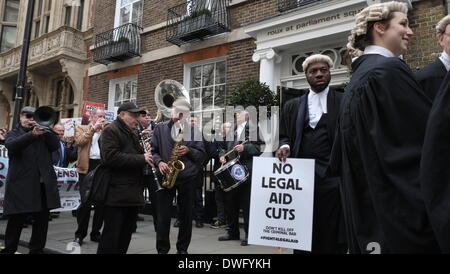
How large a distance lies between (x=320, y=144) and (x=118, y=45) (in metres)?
11.0

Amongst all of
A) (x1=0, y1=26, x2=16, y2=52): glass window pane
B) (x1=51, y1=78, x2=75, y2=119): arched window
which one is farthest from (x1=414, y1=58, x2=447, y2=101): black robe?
(x1=0, y1=26, x2=16, y2=52): glass window pane

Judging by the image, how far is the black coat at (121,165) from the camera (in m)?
3.91

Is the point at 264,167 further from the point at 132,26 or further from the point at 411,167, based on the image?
the point at 132,26

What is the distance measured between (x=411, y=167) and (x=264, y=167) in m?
2.30

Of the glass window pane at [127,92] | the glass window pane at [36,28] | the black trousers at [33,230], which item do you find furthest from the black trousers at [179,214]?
the glass window pane at [36,28]

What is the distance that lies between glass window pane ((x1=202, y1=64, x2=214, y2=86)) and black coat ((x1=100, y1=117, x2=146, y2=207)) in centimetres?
685

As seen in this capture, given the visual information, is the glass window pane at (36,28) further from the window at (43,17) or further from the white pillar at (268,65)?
the white pillar at (268,65)

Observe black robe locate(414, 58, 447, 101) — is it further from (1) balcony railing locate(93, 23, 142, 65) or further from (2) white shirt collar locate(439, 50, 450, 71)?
(1) balcony railing locate(93, 23, 142, 65)

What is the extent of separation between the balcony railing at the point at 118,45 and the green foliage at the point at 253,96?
19.7 ft

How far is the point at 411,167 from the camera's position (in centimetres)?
161

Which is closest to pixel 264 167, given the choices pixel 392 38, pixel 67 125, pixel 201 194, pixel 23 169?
pixel 392 38

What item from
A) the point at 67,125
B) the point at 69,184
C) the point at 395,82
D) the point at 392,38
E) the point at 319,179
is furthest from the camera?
the point at 67,125

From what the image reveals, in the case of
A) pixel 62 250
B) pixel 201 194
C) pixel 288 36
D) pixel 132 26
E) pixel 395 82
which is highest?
pixel 132 26

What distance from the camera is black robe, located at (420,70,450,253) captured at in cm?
130
